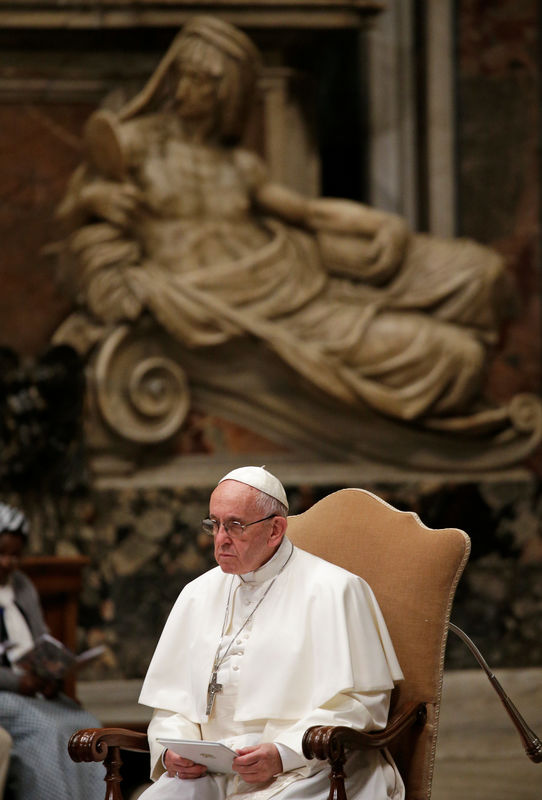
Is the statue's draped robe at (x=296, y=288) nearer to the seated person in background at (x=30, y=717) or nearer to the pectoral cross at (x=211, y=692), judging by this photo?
the seated person in background at (x=30, y=717)

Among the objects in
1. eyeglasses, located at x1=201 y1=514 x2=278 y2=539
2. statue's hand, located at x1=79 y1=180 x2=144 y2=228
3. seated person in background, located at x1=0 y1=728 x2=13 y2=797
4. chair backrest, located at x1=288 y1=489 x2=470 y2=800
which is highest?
statue's hand, located at x1=79 y1=180 x2=144 y2=228

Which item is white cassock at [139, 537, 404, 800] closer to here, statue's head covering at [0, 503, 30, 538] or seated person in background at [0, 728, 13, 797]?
seated person in background at [0, 728, 13, 797]

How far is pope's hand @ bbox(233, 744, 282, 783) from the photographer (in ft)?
11.6

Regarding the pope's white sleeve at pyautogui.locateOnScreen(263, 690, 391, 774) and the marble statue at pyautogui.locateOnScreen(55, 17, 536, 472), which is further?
the marble statue at pyautogui.locateOnScreen(55, 17, 536, 472)

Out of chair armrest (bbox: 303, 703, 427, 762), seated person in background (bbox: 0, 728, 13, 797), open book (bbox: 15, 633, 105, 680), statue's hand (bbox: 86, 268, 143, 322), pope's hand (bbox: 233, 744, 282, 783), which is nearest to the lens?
chair armrest (bbox: 303, 703, 427, 762)

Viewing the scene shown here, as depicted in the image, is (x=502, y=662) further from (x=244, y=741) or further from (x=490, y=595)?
(x=244, y=741)

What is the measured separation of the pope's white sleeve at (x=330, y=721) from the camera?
3576mm

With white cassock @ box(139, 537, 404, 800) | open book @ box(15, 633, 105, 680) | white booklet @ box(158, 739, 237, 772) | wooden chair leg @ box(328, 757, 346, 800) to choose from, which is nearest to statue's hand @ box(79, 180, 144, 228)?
open book @ box(15, 633, 105, 680)

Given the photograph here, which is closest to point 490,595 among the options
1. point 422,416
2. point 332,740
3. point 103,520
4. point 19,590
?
point 422,416

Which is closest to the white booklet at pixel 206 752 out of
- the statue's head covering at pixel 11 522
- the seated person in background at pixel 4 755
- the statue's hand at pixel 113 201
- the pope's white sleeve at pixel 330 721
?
the pope's white sleeve at pixel 330 721

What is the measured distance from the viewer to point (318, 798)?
11.7 ft

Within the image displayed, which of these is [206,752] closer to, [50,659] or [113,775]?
[113,775]

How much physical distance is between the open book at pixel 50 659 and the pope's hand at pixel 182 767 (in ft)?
3.75

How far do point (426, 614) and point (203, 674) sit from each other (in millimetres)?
684
